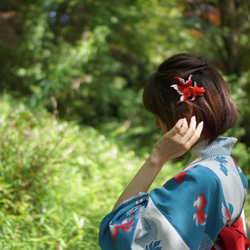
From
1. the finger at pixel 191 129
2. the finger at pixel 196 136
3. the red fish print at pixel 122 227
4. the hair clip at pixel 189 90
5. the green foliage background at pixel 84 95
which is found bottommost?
the green foliage background at pixel 84 95

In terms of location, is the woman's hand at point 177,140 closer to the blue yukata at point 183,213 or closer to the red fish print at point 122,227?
the blue yukata at point 183,213

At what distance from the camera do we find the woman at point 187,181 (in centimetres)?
117

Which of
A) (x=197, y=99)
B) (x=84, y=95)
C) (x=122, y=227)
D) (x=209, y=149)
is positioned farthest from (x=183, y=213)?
(x=84, y=95)

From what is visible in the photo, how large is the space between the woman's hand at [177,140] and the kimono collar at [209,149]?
85mm

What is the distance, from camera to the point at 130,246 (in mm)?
1193

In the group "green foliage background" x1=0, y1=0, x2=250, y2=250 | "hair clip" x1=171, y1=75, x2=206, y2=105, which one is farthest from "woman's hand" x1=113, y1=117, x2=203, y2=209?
"green foliage background" x1=0, y1=0, x2=250, y2=250

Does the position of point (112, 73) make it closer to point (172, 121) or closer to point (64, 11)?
point (64, 11)

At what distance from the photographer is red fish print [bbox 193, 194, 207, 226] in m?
1.17

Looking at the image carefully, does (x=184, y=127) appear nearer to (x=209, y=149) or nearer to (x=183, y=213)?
(x=209, y=149)

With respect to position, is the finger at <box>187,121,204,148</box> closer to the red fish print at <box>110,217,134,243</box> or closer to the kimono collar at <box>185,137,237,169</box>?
the kimono collar at <box>185,137,237,169</box>

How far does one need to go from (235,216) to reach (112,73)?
7.17 metres

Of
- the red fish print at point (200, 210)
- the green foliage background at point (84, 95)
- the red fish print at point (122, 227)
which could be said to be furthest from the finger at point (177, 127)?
the green foliage background at point (84, 95)

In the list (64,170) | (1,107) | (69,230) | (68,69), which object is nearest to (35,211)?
(69,230)

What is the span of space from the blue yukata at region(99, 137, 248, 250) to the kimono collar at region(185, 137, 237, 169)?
7 centimetres
